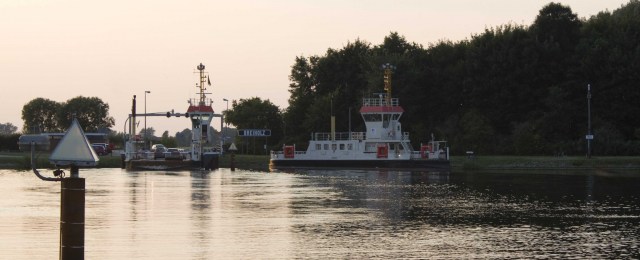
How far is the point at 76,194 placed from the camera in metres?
19.1

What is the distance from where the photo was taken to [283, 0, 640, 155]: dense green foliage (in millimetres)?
111062

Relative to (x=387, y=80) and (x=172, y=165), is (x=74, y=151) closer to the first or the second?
(x=172, y=165)

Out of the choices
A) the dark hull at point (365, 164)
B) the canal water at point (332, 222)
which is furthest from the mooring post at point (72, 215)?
the dark hull at point (365, 164)

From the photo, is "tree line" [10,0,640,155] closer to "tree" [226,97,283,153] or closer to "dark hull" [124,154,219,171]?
"tree" [226,97,283,153]

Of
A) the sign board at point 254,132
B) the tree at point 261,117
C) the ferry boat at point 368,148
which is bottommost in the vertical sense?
the ferry boat at point 368,148

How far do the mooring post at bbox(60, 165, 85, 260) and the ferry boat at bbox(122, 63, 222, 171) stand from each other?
85.0 meters

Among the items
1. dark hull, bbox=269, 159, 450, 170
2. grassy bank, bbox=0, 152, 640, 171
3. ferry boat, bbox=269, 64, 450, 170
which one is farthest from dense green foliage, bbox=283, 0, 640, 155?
dark hull, bbox=269, 159, 450, 170

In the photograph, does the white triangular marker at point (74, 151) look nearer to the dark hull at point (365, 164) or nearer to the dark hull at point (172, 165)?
the dark hull at point (365, 164)

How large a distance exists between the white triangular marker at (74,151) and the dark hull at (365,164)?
274ft

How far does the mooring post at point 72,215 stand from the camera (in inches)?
753

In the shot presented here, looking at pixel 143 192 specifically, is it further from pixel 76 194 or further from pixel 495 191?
pixel 76 194

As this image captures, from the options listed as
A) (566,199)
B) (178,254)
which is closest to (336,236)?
(178,254)

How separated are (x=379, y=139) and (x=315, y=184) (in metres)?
37.8

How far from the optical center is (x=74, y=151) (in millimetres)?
19078
